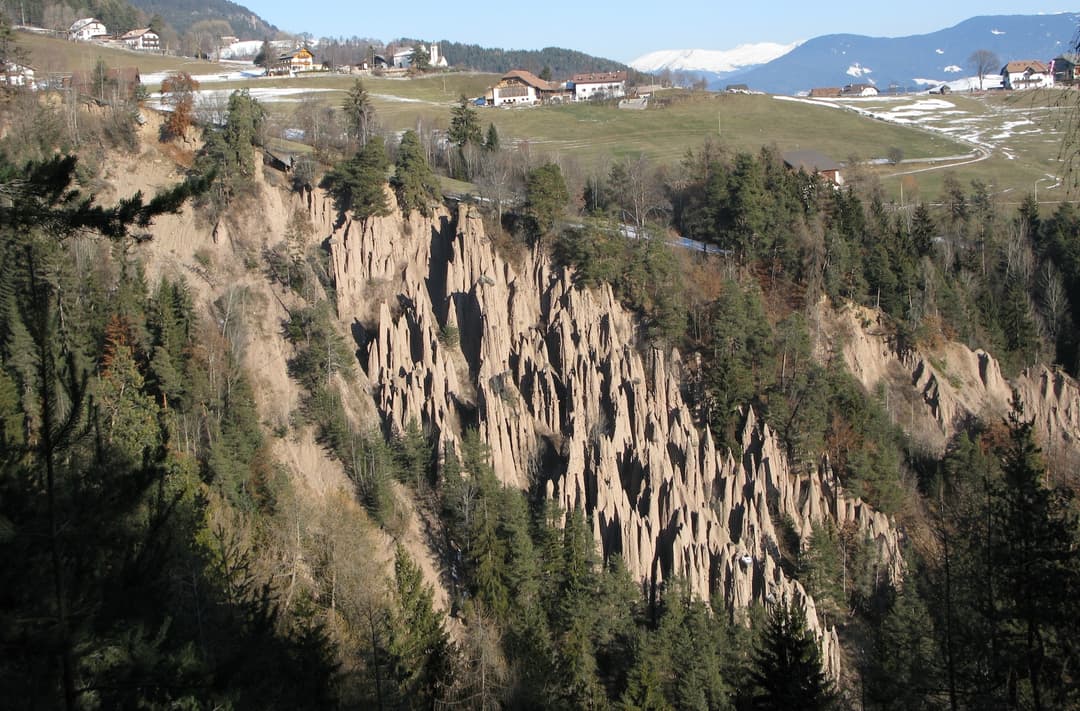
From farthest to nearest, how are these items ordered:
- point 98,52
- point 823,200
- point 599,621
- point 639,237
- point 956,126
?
point 956,126 < point 98,52 < point 823,200 < point 639,237 < point 599,621

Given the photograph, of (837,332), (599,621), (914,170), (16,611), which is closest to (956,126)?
(914,170)

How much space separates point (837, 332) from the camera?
43.2 m

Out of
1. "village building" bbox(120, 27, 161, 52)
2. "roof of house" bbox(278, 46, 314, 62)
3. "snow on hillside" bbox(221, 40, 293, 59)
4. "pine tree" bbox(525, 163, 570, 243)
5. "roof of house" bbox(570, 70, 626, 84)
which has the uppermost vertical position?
"snow on hillside" bbox(221, 40, 293, 59)

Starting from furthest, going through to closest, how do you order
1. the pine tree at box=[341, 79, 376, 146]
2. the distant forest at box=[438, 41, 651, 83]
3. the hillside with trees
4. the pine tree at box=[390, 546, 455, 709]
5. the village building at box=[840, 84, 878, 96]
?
the distant forest at box=[438, 41, 651, 83] → the village building at box=[840, 84, 878, 96] → the pine tree at box=[341, 79, 376, 146] → the pine tree at box=[390, 546, 455, 709] → the hillside with trees

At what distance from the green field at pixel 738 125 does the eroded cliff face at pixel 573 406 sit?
103 ft

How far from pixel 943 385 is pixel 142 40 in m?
99.6

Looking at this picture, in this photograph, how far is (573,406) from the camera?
123 feet

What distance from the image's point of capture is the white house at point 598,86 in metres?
107

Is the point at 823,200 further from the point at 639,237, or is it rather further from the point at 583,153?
the point at 583,153

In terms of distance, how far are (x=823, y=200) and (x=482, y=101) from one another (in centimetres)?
6001

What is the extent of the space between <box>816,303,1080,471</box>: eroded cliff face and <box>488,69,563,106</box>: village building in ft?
213

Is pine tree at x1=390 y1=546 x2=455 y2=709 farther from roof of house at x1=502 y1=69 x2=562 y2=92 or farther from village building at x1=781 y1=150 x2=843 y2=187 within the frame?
roof of house at x1=502 y1=69 x2=562 y2=92

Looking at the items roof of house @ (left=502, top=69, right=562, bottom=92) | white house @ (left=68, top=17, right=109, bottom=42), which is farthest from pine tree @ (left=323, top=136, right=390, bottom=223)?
white house @ (left=68, top=17, right=109, bottom=42)

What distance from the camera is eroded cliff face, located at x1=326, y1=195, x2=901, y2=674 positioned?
1320 inches
